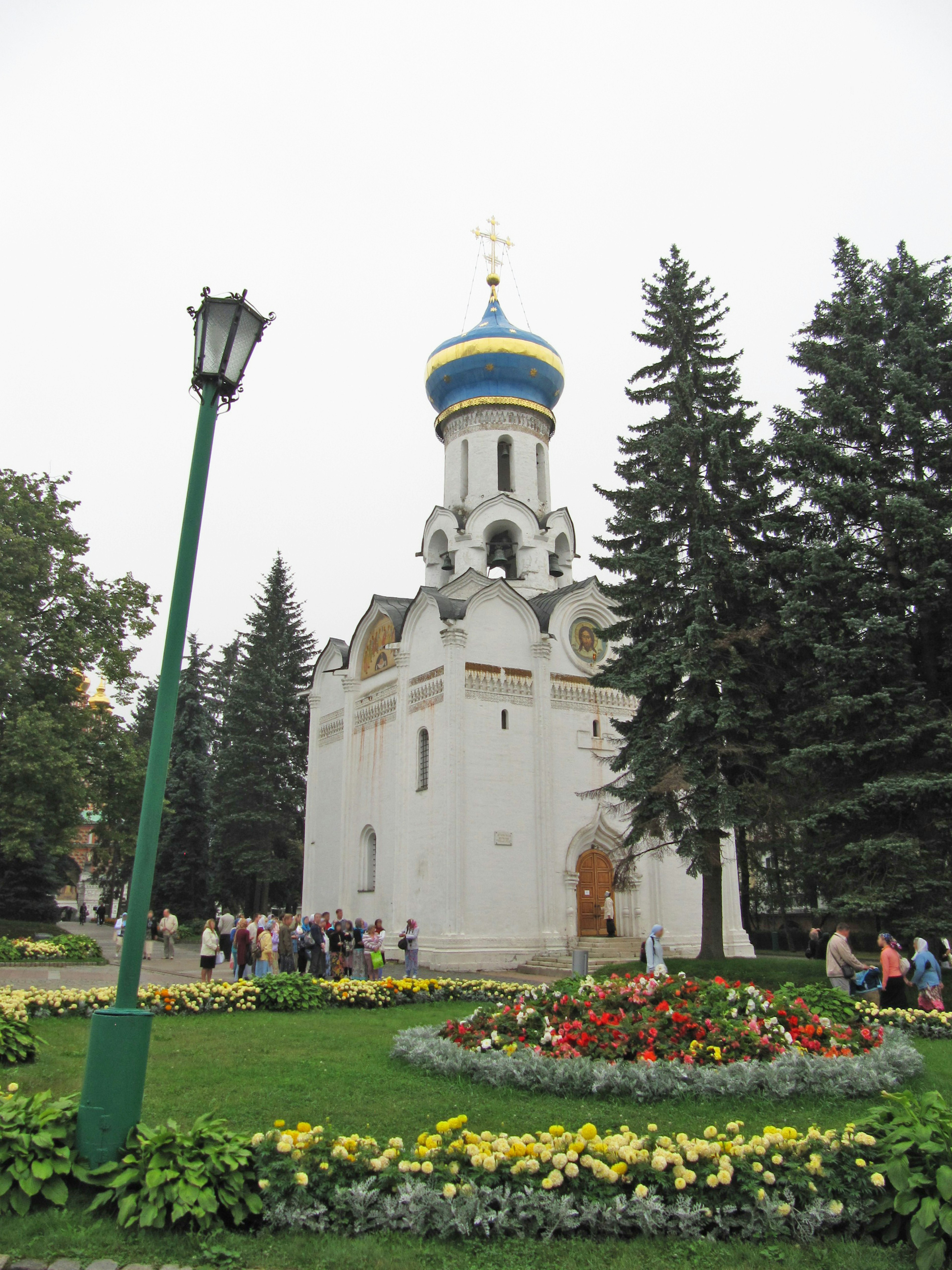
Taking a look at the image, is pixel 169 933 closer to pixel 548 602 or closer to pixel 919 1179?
pixel 548 602

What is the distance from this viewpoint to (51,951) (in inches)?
767

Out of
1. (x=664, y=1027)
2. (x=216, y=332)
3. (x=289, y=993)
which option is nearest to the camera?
(x=216, y=332)

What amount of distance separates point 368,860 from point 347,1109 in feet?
58.7

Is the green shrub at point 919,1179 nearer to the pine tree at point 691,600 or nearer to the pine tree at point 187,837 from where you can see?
the pine tree at point 691,600

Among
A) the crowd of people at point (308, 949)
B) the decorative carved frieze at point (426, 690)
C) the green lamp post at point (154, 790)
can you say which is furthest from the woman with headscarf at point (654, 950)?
the decorative carved frieze at point (426, 690)

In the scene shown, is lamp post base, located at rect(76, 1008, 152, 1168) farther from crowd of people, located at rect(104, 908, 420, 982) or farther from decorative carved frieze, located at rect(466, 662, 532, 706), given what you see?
decorative carved frieze, located at rect(466, 662, 532, 706)

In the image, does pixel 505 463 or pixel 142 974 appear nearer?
pixel 142 974

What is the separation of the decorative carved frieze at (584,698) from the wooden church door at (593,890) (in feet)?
11.1

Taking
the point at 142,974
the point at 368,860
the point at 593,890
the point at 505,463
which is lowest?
the point at 142,974

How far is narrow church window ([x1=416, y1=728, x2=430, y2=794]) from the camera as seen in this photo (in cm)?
2200

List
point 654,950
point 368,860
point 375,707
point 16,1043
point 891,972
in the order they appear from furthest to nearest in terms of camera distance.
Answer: point 375,707 → point 368,860 → point 654,950 → point 891,972 → point 16,1043

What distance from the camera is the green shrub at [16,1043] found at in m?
7.90

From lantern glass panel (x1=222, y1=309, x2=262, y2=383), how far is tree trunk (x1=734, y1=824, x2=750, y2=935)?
65.1 feet

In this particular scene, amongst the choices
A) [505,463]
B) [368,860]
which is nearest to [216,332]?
[368,860]
